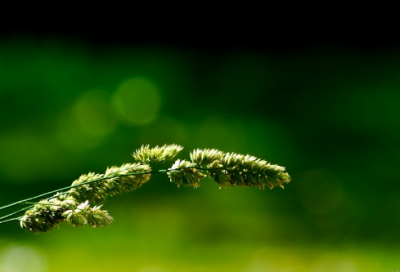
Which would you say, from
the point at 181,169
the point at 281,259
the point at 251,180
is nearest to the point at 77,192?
the point at 181,169

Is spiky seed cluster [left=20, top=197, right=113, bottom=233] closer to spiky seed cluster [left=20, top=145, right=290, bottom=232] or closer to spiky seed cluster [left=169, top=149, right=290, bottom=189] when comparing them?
spiky seed cluster [left=20, top=145, right=290, bottom=232]

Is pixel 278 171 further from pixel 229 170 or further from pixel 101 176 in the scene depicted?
pixel 101 176

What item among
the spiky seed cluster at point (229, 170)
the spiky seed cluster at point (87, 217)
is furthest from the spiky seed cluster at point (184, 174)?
the spiky seed cluster at point (87, 217)

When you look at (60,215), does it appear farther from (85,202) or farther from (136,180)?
(136,180)

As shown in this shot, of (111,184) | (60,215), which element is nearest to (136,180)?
(111,184)

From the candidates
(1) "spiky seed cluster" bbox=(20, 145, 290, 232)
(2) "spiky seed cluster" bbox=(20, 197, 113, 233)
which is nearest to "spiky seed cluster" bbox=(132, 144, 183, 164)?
(1) "spiky seed cluster" bbox=(20, 145, 290, 232)
